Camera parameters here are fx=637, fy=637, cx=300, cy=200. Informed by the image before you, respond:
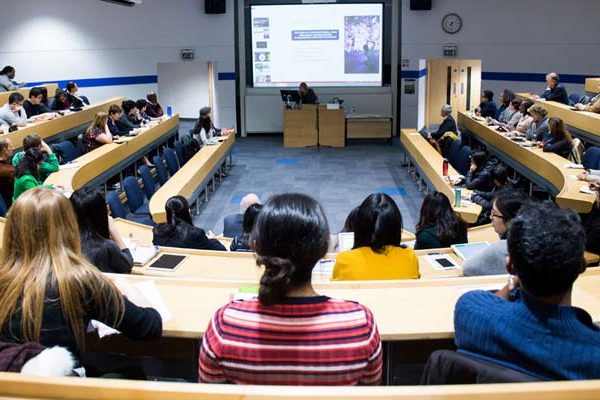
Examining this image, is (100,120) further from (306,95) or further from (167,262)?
(306,95)

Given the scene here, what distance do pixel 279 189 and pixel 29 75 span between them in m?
6.92

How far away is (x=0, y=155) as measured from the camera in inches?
245

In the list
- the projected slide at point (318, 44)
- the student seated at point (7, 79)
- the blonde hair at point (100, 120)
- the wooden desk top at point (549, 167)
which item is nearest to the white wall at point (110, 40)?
the projected slide at point (318, 44)

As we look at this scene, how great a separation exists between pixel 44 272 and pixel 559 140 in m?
6.70

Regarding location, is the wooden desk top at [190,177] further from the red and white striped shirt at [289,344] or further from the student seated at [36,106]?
the red and white striped shirt at [289,344]

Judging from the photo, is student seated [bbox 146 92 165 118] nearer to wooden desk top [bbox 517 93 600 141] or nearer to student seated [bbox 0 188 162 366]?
wooden desk top [bbox 517 93 600 141]

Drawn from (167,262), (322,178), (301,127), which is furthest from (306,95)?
(167,262)

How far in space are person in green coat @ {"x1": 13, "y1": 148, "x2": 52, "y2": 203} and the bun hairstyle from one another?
476 centimetres

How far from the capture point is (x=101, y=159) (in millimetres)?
7711

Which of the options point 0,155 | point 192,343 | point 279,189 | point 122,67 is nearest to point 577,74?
point 279,189

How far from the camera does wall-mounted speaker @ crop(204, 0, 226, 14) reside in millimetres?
14141

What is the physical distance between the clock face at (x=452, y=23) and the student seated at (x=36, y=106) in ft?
28.8

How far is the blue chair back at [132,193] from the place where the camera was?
686 cm

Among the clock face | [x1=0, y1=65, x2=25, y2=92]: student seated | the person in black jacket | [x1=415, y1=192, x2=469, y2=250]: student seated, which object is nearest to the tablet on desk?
[x1=415, y1=192, x2=469, y2=250]: student seated
